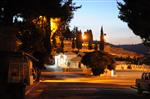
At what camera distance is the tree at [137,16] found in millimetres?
33175

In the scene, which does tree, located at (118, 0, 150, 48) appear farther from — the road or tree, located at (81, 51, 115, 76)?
tree, located at (81, 51, 115, 76)

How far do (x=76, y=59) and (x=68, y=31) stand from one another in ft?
155

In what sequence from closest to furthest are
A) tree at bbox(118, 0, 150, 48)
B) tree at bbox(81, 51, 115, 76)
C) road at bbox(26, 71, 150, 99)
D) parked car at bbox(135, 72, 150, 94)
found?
1. tree at bbox(118, 0, 150, 48)
2. road at bbox(26, 71, 150, 99)
3. parked car at bbox(135, 72, 150, 94)
4. tree at bbox(81, 51, 115, 76)

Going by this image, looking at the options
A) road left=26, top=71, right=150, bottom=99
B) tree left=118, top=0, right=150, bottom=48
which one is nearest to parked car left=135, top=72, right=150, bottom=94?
road left=26, top=71, right=150, bottom=99

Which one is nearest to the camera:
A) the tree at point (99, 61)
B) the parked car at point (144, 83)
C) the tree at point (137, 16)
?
the tree at point (137, 16)

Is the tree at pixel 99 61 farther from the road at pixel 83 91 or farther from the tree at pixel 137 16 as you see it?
the tree at pixel 137 16

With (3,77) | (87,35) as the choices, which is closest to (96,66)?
(3,77)

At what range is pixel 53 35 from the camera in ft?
263

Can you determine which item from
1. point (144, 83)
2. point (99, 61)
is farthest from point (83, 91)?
point (99, 61)

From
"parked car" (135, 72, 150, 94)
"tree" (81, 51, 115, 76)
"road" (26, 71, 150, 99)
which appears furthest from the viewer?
"tree" (81, 51, 115, 76)

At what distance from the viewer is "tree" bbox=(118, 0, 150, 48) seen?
109 feet

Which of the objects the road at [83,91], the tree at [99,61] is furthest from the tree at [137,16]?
the tree at [99,61]

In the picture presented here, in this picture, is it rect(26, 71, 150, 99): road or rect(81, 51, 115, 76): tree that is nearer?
rect(26, 71, 150, 99): road

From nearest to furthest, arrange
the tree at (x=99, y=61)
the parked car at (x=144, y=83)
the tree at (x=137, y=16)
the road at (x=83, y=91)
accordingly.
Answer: the tree at (x=137, y=16) < the road at (x=83, y=91) < the parked car at (x=144, y=83) < the tree at (x=99, y=61)
